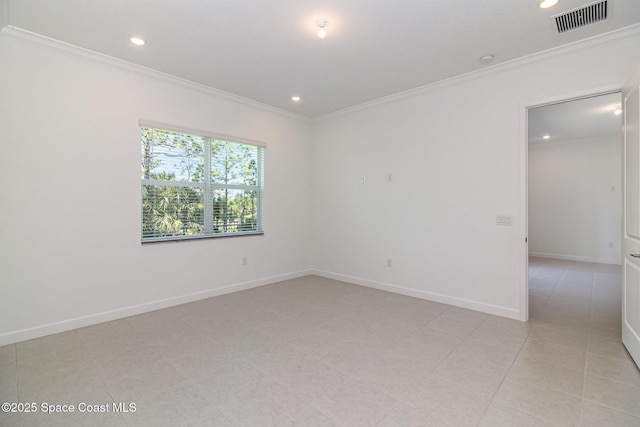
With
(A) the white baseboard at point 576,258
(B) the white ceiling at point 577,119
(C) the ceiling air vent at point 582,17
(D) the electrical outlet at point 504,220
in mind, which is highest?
(B) the white ceiling at point 577,119

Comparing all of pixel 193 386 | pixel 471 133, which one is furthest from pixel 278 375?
pixel 471 133

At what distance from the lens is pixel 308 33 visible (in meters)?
2.79

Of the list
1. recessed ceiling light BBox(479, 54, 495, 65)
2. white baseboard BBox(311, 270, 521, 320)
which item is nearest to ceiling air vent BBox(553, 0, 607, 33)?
recessed ceiling light BBox(479, 54, 495, 65)

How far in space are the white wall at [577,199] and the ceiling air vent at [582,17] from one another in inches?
222

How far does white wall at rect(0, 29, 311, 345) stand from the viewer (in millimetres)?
2801

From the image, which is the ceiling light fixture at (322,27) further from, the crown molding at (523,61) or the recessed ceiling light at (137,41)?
the crown molding at (523,61)

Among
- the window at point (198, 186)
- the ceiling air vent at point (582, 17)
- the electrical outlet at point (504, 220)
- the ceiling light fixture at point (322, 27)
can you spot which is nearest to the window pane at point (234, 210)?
the window at point (198, 186)

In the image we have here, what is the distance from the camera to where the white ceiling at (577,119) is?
182 inches

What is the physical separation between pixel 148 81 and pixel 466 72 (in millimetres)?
3791

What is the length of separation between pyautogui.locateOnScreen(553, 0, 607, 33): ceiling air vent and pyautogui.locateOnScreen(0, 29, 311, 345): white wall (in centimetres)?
387

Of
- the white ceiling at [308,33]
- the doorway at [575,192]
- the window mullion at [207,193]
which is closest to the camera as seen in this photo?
the white ceiling at [308,33]

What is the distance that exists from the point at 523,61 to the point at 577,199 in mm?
5583

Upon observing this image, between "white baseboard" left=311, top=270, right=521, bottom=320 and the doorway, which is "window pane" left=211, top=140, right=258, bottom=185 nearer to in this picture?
"white baseboard" left=311, top=270, right=521, bottom=320

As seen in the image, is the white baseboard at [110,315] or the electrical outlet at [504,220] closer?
the white baseboard at [110,315]
